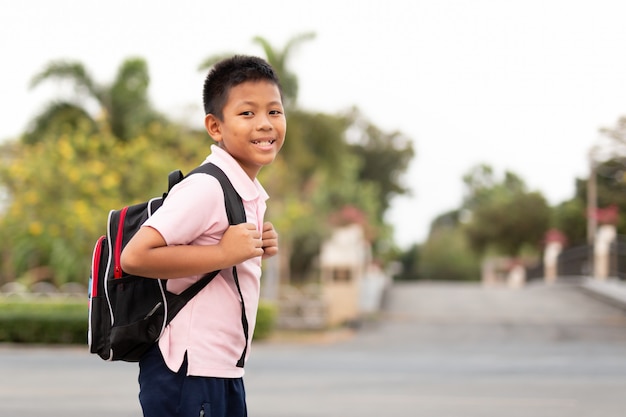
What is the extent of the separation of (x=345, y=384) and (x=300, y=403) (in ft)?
6.35

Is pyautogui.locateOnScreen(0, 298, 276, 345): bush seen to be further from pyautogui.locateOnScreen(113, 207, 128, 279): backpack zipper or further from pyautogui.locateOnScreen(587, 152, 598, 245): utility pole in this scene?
pyautogui.locateOnScreen(113, 207, 128, 279): backpack zipper

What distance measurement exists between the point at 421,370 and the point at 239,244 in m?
11.2

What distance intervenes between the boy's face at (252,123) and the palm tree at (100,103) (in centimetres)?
2277

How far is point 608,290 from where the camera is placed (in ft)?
80.2

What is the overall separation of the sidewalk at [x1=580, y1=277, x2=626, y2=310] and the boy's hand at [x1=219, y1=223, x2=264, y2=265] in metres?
21.5

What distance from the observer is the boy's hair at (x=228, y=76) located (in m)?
2.56

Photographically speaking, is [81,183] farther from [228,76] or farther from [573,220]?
[573,220]

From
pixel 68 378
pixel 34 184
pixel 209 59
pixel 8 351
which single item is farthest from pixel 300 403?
pixel 34 184

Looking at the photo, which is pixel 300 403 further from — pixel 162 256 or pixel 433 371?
pixel 162 256

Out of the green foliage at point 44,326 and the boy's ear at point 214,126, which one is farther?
the green foliage at point 44,326

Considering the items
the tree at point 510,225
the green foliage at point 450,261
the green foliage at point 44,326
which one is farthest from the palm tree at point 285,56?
the green foliage at point 450,261

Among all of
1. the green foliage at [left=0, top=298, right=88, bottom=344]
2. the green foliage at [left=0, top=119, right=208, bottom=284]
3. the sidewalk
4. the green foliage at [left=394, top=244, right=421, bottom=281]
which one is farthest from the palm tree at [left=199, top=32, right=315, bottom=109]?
the green foliage at [left=394, top=244, right=421, bottom=281]

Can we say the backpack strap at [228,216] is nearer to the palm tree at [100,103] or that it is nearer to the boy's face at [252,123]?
the boy's face at [252,123]

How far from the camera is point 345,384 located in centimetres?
1107
